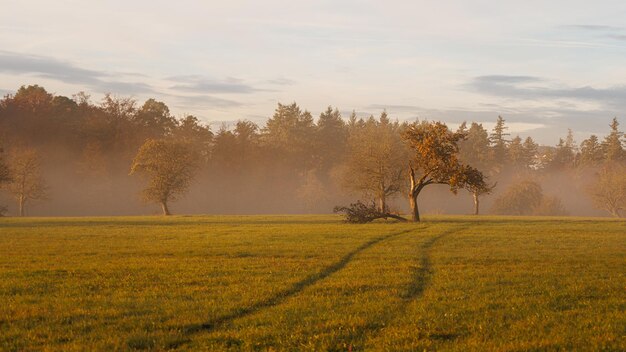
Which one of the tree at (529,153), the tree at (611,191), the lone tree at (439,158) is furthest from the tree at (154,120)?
the tree at (529,153)

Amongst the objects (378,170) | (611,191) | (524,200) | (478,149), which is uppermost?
(478,149)

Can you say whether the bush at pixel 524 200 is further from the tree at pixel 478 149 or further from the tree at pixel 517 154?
the tree at pixel 517 154

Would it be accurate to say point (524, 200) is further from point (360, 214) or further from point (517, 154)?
point (360, 214)

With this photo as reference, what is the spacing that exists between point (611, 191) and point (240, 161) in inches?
3400

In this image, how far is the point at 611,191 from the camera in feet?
386

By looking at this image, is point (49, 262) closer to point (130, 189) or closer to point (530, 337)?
point (530, 337)

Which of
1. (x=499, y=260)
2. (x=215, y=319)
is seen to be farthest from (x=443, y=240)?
(x=215, y=319)

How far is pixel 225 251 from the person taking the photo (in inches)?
1262

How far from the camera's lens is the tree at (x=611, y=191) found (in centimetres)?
11650

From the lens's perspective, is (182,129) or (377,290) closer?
(377,290)

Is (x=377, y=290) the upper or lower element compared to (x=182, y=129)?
lower

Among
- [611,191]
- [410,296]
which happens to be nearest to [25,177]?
[410,296]

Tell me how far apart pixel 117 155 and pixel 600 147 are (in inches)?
4979

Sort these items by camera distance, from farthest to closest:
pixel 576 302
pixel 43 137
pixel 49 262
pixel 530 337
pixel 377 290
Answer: pixel 43 137, pixel 49 262, pixel 377 290, pixel 576 302, pixel 530 337
